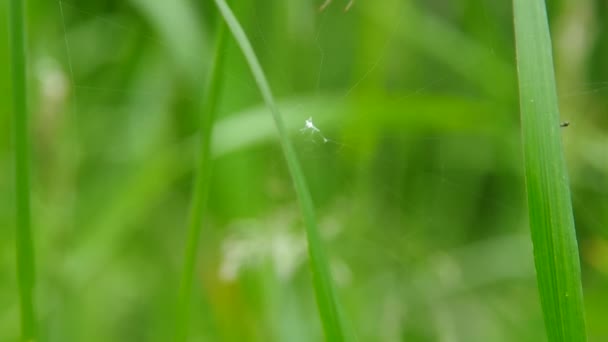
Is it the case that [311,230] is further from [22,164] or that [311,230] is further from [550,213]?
[22,164]

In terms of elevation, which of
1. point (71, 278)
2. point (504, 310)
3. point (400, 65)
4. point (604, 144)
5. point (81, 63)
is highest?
point (81, 63)

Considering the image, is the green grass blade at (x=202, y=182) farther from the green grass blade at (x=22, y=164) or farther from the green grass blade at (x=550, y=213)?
the green grass blade at (x=550, y=213)

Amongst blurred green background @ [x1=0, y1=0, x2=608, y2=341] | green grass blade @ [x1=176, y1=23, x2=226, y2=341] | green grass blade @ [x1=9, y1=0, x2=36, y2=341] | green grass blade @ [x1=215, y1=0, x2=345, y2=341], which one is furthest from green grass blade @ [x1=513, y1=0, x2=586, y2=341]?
blurred green background @ [x1=0, y1=0, x2=608, y2=341]

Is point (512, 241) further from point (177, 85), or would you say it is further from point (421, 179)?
point (177, 85)

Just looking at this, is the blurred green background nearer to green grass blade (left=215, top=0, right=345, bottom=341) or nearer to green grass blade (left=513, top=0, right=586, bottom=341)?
green grass blade (left=215, top=0, right=345, bottom=341)

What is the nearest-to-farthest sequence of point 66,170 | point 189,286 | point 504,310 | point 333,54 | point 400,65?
point 189,286 → point 66,170 → point 504,310 → point 400,65 → point 333,54

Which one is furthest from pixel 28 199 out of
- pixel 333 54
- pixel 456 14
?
pixel 456 14

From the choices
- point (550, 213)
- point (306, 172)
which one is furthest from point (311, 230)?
point (306, 172)
